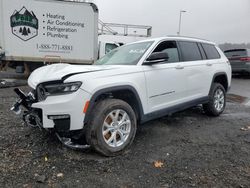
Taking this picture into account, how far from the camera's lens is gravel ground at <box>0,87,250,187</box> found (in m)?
2.87

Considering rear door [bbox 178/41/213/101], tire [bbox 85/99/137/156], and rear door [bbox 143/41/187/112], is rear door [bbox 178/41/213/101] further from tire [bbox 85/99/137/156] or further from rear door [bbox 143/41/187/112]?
tire [bbox 85/99/137/156]

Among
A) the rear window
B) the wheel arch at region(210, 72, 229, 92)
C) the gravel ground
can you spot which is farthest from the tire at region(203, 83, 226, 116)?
the rear window

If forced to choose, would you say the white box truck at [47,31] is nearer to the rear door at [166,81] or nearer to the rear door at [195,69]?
the rear door at [195,69]

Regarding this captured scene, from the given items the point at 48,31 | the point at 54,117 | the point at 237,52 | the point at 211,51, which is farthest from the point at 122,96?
the point at 237,52

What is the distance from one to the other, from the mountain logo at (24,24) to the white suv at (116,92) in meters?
6.75

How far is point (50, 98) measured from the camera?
3.18 meters

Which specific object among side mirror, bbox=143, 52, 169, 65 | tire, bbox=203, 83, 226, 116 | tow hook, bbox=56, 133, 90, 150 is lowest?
tow hook, bbox=56, 133, 90, 150

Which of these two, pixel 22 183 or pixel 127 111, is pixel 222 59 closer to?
pixel 127 111

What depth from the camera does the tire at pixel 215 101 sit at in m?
5.55

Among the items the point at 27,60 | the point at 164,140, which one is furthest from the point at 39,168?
the point at 27,60

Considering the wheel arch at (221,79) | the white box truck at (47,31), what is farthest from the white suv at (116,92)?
the white box truck at (47,31)

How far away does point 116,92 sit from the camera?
12.0 ft

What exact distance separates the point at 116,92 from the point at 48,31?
7965 millimetres

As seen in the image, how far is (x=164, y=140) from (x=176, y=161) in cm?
80
